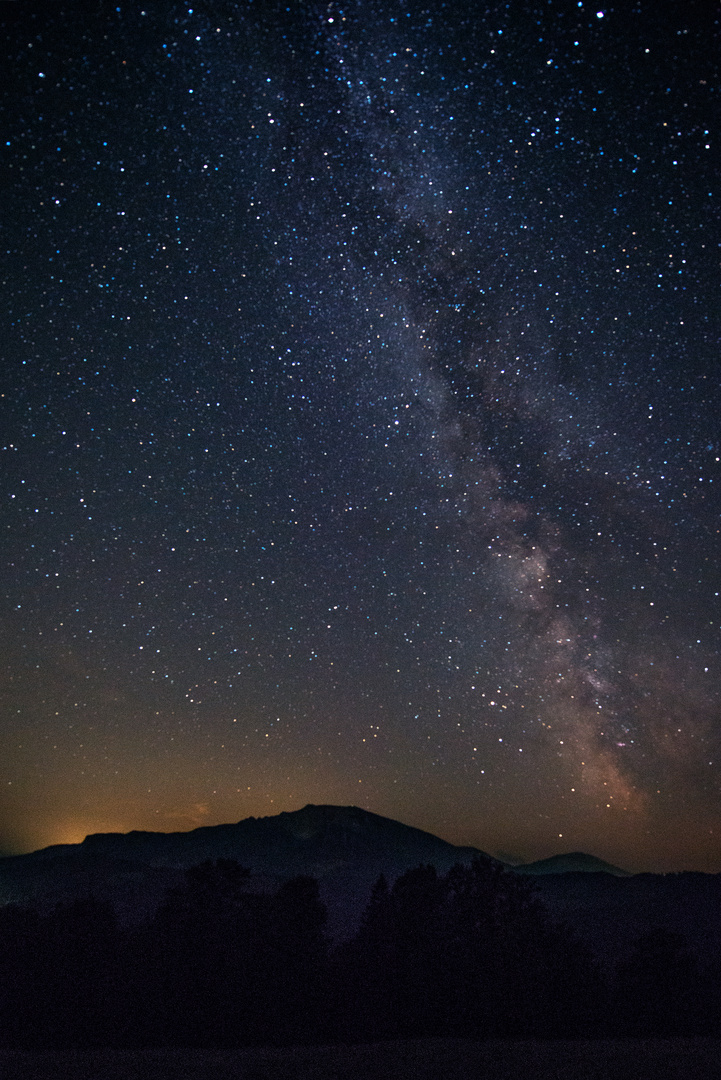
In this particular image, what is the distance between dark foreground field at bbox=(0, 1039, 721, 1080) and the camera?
16484 mm

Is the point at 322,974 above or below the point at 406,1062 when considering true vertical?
below

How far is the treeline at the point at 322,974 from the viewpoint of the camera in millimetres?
25531

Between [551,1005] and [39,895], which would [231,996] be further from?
[39,895]

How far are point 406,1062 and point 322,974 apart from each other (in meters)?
10.7

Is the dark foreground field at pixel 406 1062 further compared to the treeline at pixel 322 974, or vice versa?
the treeline at pixel 322 974

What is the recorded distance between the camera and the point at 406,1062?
18016mm

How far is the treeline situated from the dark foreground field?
11.8 ft

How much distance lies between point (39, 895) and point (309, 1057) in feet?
685

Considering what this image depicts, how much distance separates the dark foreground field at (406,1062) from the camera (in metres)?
16.5

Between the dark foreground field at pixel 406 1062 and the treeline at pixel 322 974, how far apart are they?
11.8ft

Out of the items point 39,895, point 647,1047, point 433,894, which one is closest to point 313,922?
point 433,894

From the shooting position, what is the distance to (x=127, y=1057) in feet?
67.0

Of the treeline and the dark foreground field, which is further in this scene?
the treeline

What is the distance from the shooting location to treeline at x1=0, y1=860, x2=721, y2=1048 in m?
25.5
